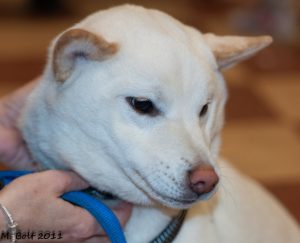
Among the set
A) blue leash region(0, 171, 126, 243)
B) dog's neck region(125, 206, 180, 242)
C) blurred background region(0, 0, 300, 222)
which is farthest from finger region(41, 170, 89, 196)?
blurred background region(0, 0, 300, 222)

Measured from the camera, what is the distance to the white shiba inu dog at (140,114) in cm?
110

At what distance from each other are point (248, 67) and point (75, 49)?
2333 millimetres

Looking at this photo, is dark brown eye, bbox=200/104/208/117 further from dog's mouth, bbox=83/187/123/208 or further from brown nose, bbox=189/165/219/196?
dog's mouth, bbox=83/187/123/208

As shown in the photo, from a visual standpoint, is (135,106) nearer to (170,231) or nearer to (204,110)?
(204,110)

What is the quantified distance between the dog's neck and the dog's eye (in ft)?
0.84

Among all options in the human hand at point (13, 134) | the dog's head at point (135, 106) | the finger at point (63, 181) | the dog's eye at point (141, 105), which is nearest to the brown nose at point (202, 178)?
the dog's head at point (135, 106)

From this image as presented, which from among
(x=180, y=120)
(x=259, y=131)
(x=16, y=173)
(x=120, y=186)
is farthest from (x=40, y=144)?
(x=259, y=131)

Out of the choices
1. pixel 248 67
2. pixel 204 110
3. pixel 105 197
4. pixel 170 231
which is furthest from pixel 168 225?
pixel 248 67

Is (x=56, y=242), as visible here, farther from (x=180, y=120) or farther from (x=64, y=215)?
(x=180, y=120)

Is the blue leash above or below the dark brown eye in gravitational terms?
below

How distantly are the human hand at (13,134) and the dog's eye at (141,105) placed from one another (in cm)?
41

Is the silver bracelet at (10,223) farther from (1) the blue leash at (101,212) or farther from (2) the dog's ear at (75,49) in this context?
(2) the dog's ear at (75,49)

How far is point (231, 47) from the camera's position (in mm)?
1299

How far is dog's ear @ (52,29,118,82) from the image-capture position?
1073mm
